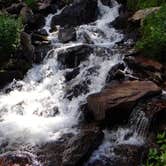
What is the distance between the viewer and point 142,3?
1772 cm

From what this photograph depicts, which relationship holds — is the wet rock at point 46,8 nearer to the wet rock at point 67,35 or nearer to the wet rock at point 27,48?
the wet rock at point 67,35

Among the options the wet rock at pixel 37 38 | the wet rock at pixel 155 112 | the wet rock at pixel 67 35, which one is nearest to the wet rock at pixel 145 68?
the wet rock at pixel 155 112

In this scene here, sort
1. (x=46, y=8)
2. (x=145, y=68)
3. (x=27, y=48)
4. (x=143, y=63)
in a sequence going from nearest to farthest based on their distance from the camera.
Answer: (x=145, y=68) → (x=143, y=63) → (x=27, y=48) → (x=46, y=8)

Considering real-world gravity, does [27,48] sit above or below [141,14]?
below

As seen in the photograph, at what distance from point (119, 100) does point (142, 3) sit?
26.1ft

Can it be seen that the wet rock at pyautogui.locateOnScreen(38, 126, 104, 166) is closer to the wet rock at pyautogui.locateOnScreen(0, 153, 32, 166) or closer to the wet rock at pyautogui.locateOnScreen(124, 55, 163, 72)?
the wet rock at pyautogui.locateOnScreen(0, 153, 32, 166)

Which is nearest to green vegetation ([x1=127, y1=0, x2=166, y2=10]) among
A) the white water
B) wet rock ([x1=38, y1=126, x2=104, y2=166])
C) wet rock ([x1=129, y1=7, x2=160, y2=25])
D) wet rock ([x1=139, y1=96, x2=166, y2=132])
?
wet rock ([x1=129, y1=7, x2=160, y2=25])

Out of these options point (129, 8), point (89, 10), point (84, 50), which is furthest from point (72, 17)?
point (84, 50)

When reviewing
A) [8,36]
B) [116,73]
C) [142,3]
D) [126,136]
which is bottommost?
[126,136]

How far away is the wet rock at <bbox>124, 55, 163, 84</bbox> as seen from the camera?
493 inches

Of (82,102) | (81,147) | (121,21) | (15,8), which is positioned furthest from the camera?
(15,8)

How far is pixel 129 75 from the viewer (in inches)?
504

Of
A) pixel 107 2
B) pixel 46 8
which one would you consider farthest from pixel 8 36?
pixel 107 2

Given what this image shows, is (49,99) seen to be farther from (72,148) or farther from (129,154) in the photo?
(129,154)
